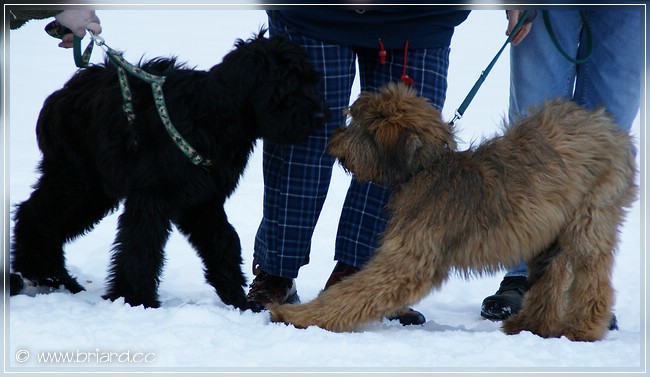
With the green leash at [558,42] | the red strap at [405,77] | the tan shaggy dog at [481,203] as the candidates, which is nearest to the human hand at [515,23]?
the green leash at [558,42]

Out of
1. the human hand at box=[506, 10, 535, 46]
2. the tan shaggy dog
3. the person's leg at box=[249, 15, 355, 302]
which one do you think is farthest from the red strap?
the human hand at box=[506, 10, 535, 46]

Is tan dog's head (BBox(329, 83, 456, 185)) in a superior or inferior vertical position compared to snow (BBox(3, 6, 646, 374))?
superior

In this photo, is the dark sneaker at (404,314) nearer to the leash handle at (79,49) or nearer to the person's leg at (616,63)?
the person's leg at (616,63)

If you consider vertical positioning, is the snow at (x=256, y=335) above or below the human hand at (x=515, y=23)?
below

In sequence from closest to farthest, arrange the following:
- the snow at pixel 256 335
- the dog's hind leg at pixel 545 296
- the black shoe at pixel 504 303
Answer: the snow at pixel 256 335, the dog's hind leg at pixel 545 296, the black shoe at pixel 504 303

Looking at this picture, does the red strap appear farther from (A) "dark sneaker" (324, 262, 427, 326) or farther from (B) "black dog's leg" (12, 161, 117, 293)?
(B) "black dog's leg" (12, 161, 117, 293)

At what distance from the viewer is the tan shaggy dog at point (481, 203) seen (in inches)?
139

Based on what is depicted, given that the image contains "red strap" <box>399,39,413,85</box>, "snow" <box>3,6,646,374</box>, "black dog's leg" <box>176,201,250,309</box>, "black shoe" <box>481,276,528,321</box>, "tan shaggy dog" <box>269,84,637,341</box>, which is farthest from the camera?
"black shoe" <box>481,276,528,321</box>

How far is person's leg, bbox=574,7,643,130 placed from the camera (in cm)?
441

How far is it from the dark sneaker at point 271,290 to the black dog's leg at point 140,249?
1.82 feet

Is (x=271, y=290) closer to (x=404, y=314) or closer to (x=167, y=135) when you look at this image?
(x=404, y=314)

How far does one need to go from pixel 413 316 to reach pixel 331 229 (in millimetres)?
1936

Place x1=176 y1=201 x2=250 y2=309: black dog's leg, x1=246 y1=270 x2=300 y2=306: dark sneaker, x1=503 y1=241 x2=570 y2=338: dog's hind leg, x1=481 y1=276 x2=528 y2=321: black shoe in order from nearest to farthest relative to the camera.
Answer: x1=503 y1=241 x2=570 y2=338: dog's hind leg → x1=176 y1=201 x2=250 y2=309: black dog's leg → x1=246 y1=270 x2=300 y2=306: dark sneaker → x1=481 y1=276 x2=528 y2=321: black shoe

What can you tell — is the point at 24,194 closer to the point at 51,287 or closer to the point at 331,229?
the point at 51,287
